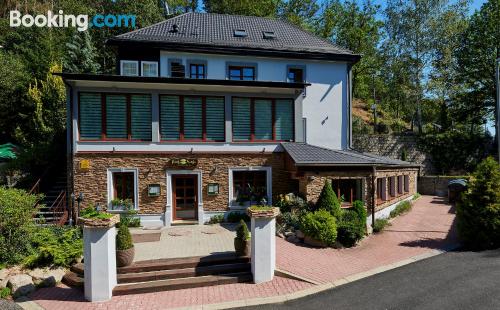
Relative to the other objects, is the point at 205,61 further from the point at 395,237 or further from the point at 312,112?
the point at 395,237

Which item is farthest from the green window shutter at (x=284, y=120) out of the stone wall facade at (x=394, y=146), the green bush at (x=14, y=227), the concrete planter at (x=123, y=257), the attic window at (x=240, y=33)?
the stone wall facade at (x=394, y=146)

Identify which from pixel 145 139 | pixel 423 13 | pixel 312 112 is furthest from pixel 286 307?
pixel 423 13

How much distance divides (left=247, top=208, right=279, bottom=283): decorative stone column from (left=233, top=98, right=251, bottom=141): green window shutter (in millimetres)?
6522

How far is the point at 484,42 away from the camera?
88.6 ft

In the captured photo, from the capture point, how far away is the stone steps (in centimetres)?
764

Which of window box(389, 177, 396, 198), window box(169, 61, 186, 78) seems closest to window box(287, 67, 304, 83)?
window box(169, 61, 186, 78)

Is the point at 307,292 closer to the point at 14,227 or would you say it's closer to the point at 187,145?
the point at 187,145

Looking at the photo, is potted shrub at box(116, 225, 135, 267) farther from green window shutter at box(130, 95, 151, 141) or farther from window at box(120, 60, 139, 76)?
window at box(120, 60, 139, 76)

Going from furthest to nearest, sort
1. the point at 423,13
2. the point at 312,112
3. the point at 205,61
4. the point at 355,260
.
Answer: the point at 423,13 < the point at 312,112 < the point at 205,61 < the point at 355,260

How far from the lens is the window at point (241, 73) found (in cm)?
1669

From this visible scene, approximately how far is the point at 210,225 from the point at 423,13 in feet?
91.1

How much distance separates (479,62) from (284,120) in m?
24.9

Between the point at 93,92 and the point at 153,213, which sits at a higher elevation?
the point at 93,92

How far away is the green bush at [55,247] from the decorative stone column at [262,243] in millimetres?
5409
